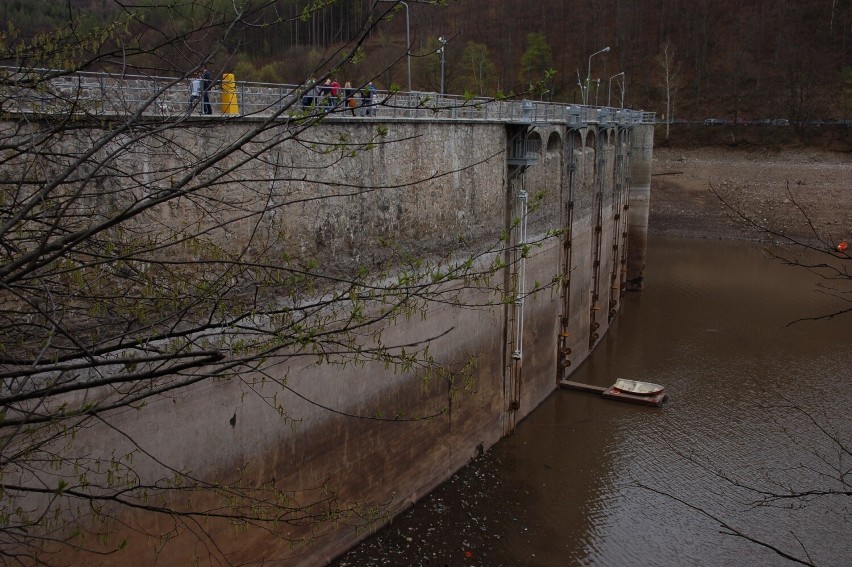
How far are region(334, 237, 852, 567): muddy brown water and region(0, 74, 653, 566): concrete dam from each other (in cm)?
103

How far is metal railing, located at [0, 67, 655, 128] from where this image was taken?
20.9 ft

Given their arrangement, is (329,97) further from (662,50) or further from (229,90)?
(662,50)

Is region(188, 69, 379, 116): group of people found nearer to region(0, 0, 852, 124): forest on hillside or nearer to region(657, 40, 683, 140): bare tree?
region(0, 0, 852, 124): forest on hillside

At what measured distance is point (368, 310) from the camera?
14062 mm

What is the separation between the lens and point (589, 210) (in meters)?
26.5

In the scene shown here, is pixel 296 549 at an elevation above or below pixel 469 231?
below

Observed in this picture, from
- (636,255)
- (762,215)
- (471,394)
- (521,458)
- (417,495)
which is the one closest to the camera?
(417,495)

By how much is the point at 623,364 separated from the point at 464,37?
7000cm

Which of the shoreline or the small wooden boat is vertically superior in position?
the shoreline

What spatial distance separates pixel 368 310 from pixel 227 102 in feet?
17.1

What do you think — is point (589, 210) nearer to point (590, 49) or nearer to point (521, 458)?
point (521, 458)

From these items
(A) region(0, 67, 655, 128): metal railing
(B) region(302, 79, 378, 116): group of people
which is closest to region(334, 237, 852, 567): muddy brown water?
(B) region(302, 79, 378, 116): group of people

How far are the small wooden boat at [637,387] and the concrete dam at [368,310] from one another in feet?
5.84

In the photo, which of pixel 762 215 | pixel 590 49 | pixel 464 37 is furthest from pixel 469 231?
pixel 464 37
